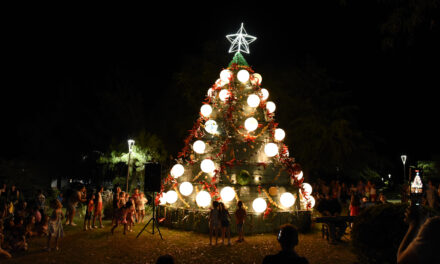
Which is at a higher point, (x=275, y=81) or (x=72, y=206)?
(x=275, y=81)

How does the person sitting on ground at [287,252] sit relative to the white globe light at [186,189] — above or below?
below

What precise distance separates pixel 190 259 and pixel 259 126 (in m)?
7.14

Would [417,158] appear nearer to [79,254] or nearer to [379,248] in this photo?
[379,248]

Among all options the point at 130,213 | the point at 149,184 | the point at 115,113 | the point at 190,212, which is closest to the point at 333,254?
the point at 190,212

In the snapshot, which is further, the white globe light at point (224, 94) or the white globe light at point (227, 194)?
the white globe light at point (224, 94)

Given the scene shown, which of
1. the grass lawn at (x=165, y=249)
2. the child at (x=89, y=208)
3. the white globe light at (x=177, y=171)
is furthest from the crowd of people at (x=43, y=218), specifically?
the white globe light at (x=177, y=171)

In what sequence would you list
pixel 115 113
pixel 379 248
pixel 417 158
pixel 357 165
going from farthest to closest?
pixel 417 158 → pixel 115 113 → pixel 357 165 → pixel 379 248

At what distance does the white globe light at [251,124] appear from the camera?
524 inches

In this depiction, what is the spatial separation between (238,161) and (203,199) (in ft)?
7.29

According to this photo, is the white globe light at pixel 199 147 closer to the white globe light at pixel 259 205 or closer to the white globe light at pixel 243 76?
the white globe light at pixel 259 205

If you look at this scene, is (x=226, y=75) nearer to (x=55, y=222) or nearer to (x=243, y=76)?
(x=243, y=76)

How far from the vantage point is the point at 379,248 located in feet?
21.2

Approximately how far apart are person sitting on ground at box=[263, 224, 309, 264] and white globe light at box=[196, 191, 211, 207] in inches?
362

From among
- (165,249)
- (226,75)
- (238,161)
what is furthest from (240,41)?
(165,249)
